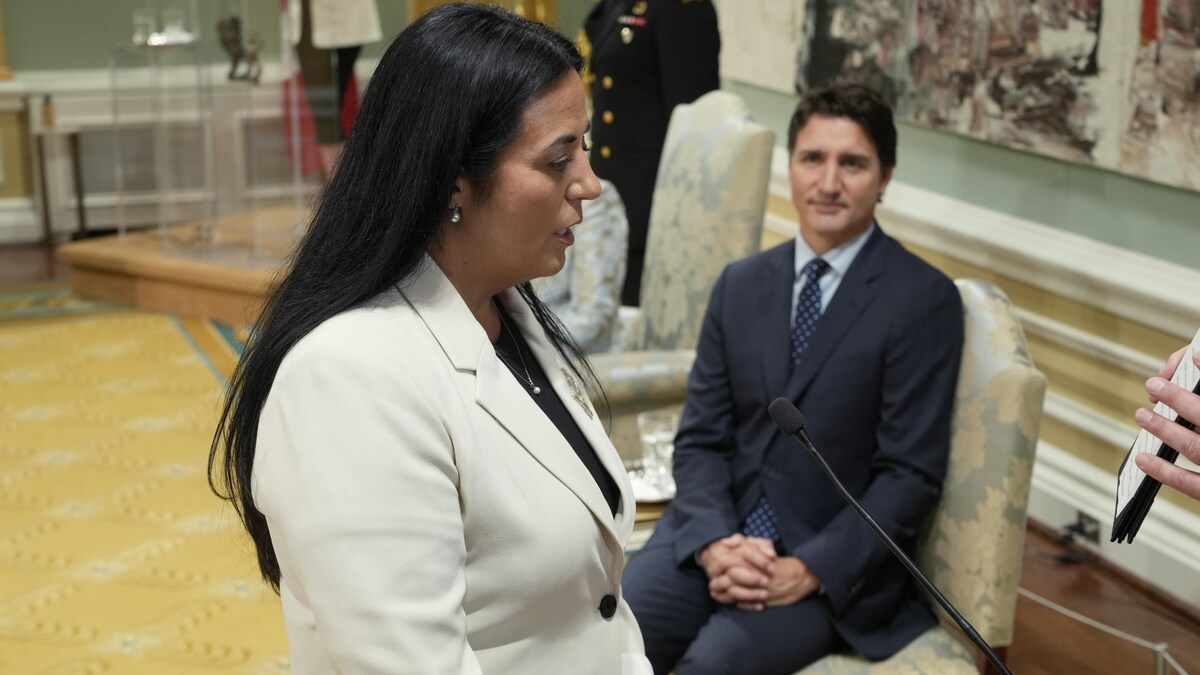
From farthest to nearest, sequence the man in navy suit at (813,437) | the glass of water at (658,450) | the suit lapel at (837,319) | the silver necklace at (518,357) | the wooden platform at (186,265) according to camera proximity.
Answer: the wooden platform at (186,265)
the glass of water at (658,450)
the suit lapel at (837,319)
the man in navy suit at (813,437)
the silver necklace at (518,357)

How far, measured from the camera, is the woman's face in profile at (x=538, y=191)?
134cm

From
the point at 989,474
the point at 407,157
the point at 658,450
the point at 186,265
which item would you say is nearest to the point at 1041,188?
the point at 658,450

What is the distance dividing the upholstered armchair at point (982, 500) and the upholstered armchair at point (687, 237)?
3.13 ft

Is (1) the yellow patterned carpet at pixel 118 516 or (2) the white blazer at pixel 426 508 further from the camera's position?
(1) the yellow patterned carpet at pixel 118 516

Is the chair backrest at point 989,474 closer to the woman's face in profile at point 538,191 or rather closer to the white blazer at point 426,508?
the white blazer at point 426,508

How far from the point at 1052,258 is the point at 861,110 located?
3.98 feet

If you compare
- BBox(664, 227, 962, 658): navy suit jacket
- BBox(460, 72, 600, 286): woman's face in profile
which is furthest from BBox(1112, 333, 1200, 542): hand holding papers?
BBox(664, 227, 962, 658): navy suit jacket

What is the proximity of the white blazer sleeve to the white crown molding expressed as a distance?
237 centimetres

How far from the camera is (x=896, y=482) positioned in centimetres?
219

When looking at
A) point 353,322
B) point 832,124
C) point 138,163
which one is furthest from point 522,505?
point 138,163

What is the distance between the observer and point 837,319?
2.36 m

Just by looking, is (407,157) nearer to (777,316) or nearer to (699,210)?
(777,316)

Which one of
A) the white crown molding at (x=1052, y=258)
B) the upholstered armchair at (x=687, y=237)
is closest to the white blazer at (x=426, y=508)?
the upholstered armchair at (x=687, y=237)

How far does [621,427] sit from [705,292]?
1.40 ft
